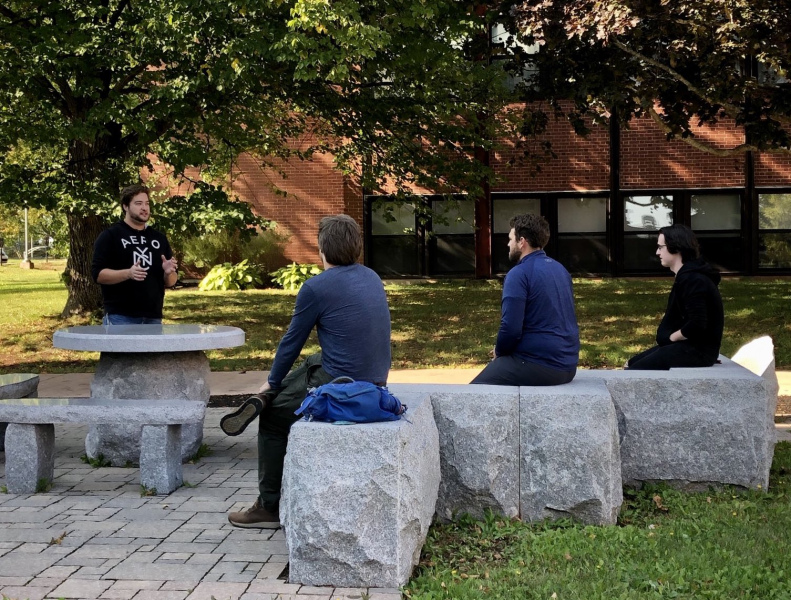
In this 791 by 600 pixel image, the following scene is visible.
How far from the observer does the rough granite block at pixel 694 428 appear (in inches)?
231

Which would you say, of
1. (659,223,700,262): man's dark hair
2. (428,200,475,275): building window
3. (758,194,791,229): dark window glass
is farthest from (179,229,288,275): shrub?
(659,223,700,262): man's dark hair

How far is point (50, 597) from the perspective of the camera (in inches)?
168

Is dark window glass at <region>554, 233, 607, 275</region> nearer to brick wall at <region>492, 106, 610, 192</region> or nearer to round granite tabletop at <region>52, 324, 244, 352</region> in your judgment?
brick wall at <region>492, 106, 610, 192</region>

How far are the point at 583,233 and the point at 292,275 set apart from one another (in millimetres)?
7562

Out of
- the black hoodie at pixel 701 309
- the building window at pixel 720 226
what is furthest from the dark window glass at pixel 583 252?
the black hoodie at pixel 701 309

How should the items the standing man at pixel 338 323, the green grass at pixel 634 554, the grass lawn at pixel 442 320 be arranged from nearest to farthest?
the green grass at pixel 634 554, the standing man at pixel 338 323, the grass lawn at pixel 442 320

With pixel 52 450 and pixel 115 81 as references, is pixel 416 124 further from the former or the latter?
pixel 52 450

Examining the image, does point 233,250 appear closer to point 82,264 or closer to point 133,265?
point 82,264

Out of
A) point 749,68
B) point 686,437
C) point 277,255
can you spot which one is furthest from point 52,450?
point 749,68

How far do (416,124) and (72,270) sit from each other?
677 cm

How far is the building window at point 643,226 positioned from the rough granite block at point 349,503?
814 inches

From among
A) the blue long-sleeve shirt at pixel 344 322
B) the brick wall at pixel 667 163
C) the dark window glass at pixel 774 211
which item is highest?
the brick wall at pixel 667 163

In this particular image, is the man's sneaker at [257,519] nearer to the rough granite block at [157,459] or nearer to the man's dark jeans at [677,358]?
the rough granite block at [157,459]

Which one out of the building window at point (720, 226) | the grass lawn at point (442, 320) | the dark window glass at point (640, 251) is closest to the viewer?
the grass lawn at point (442, 320)
